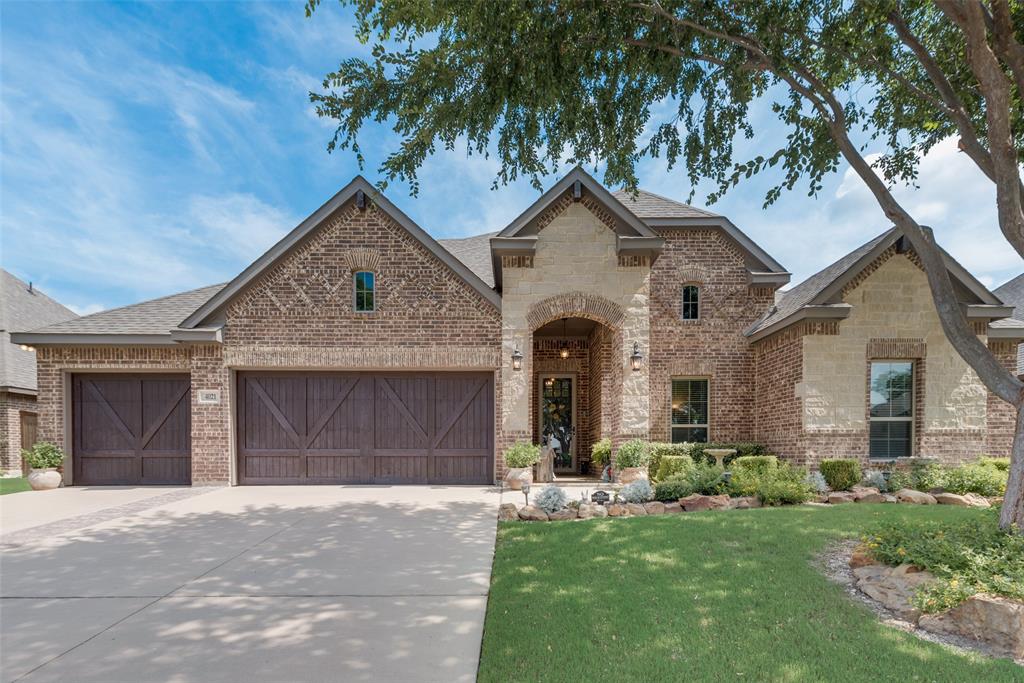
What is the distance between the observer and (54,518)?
25.9 ft

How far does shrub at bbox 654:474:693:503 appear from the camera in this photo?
26.9 ft

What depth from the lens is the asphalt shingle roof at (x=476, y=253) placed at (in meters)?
13.3

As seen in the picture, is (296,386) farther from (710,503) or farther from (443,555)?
(710,503)

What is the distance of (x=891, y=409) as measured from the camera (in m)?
10.4

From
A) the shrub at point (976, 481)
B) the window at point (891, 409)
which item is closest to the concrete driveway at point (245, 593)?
the window at point (891, 409)

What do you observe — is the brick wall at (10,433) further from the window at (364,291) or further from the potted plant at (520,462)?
the potted plant at (520,462)

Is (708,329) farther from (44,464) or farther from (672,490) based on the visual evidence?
(44,464)

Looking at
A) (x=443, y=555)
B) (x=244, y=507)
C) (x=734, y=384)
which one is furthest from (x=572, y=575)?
(x=734, y=384)

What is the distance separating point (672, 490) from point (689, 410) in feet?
16.8

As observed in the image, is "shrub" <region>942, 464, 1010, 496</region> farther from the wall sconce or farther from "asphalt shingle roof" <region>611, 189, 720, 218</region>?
"asphalt shingle roof" <region>611, 189, 720, 218</region>

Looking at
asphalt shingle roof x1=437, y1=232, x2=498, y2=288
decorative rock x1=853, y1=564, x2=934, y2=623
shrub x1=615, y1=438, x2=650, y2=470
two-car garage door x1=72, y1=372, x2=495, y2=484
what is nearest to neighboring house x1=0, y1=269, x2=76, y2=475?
two-car garage door x1=72, y1=372, x2=495, y2=484

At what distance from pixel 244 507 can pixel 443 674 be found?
692 cm

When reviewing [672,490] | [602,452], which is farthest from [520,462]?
[672,490]

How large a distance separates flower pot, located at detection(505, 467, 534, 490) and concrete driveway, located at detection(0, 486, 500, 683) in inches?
75.7
